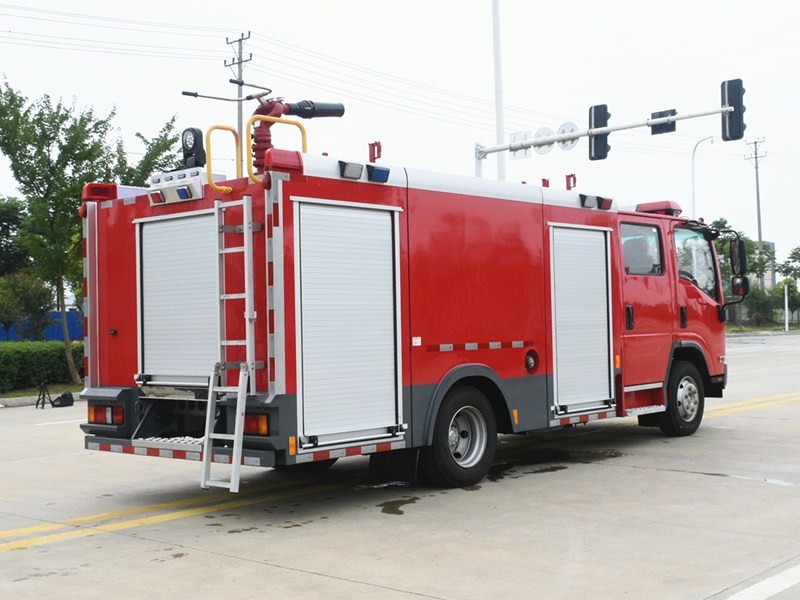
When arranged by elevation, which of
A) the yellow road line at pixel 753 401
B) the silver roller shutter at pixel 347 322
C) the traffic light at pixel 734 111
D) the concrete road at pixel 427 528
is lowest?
the concrete road at pixel 427 528

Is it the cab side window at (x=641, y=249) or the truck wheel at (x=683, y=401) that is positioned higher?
the cab side window at (x=641, y=249)

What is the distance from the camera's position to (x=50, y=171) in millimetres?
23625

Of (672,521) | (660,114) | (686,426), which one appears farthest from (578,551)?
(660,114)

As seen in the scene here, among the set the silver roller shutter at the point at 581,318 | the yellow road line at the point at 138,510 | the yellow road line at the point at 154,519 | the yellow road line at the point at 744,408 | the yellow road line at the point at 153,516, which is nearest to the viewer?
the yellow road line at the point at 154,519

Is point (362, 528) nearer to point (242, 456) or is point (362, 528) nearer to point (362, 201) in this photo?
point (242, 456)

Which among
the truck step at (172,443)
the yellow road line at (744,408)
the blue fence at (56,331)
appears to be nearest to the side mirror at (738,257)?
the yellow road line at (744,408)

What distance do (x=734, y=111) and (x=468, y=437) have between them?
1443 cm

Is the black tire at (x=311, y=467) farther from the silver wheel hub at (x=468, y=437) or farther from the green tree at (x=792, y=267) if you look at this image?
the green tree at (x=792, y=267)

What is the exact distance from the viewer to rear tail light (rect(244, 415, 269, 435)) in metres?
7.37

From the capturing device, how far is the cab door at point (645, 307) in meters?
10.9

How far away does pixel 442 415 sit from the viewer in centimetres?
859

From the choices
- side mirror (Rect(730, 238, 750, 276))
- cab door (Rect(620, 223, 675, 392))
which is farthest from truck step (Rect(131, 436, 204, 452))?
side mirror (Rect(730, 238, 750, 276))

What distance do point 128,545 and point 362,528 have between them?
5.67 feet

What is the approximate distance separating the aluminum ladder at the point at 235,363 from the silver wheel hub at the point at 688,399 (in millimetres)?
6386
